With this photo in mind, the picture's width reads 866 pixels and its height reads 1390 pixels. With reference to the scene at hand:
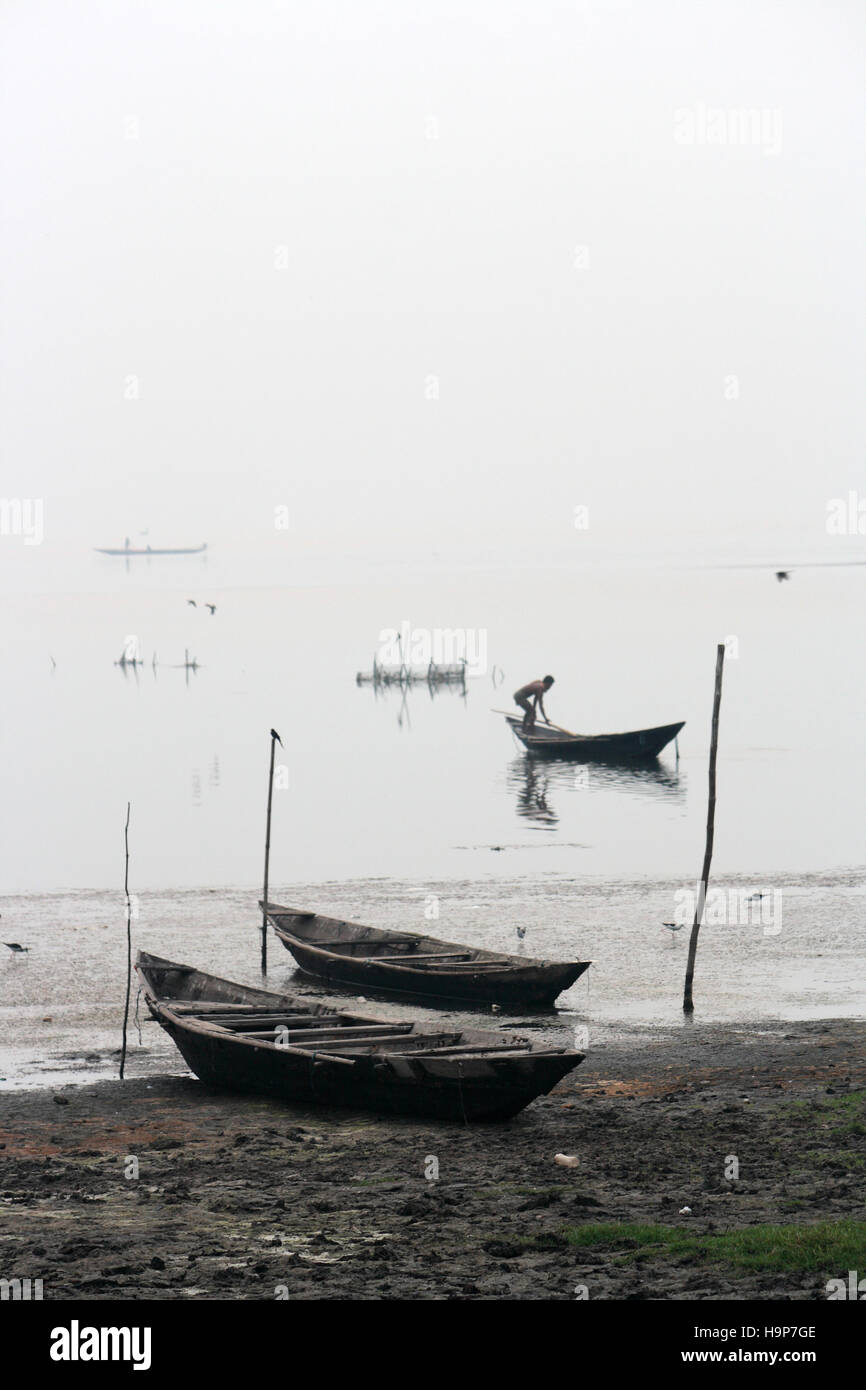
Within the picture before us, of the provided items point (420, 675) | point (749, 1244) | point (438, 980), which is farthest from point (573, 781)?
point (749, 1244)

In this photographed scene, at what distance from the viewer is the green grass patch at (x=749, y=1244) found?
359 inches

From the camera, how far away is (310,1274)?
9.60m

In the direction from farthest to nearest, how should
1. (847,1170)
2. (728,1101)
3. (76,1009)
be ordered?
(76,1009), (728,1101), (847,1170)

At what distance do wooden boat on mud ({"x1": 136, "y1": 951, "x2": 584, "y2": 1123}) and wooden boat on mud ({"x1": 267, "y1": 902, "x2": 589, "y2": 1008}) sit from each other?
358 centimetres

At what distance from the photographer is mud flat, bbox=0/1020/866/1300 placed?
938 cm

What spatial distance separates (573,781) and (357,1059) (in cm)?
3503

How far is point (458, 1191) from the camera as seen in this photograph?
11.6m

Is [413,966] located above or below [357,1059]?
below

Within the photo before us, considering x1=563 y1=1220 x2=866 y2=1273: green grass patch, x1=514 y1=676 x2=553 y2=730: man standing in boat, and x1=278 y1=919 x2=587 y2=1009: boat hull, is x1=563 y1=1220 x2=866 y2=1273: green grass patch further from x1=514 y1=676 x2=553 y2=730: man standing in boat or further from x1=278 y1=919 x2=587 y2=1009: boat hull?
x1=514 y1=676 x2=553 y2=730: man standing in boat

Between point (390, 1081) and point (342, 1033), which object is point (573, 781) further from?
point (390, 1081)

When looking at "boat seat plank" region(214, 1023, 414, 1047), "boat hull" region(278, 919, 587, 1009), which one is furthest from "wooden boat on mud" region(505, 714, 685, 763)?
"boat seat plank" region(214, 1023, 414, 1047)

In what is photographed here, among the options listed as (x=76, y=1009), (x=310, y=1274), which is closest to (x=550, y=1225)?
(x=310, y=1274)
